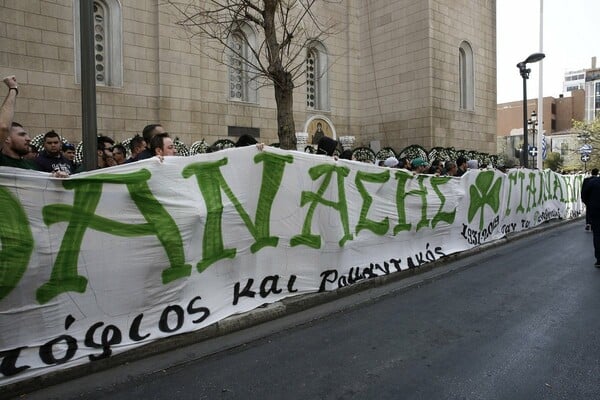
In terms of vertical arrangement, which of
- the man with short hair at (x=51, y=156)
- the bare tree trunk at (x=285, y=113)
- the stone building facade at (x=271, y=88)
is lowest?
the man with short hair at (x=51, y=156)

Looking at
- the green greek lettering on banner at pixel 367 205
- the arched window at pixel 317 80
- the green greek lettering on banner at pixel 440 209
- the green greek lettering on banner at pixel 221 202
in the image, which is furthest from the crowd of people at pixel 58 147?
the arched window at pixel 317 80

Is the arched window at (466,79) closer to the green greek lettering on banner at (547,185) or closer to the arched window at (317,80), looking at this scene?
the arched window at (317,80)

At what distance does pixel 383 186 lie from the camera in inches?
289

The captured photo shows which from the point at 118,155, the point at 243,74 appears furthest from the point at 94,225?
the point at 243,74

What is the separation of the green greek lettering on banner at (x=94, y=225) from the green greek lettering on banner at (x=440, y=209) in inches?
216

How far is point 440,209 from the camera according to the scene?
8703mm

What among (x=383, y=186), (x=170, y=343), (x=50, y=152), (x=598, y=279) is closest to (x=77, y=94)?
(x=50, y=152)

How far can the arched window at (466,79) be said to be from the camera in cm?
2194

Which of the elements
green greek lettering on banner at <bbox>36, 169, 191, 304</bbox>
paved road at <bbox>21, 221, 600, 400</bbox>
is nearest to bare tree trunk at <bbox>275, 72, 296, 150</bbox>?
paved road at <bbox>21, 221, 600, 400</bbox>

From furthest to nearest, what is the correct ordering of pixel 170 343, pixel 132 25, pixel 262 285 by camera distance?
pixel 132 25, pixel 262 285, pixel 170 343

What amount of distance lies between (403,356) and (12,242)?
11.1 feet

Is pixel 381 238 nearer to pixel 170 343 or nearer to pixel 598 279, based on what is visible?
pixel 598 279

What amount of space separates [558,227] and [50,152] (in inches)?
572

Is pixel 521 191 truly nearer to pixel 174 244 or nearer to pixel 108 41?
pixel 174 244
